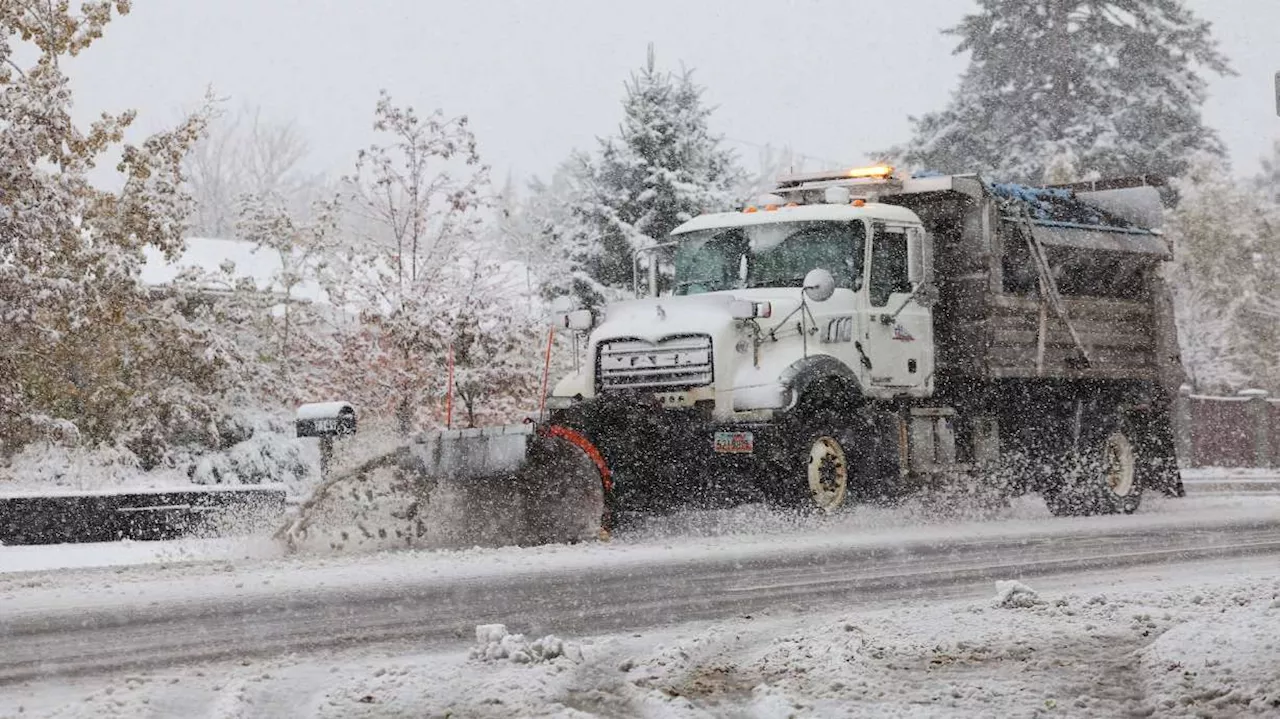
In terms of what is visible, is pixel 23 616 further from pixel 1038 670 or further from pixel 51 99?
pixel 51 99

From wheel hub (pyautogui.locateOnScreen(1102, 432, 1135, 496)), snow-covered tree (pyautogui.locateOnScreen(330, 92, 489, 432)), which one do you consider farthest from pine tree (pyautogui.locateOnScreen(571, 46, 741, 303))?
wheel hub (pyautogui.locateOnScreen(1102, 432, 1135, 496))

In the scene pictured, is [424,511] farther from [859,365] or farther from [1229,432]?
[1229,432]

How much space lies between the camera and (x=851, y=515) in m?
14.0

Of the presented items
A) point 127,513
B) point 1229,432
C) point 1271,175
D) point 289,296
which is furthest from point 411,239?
point 1271,175

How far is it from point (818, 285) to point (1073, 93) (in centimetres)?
3186

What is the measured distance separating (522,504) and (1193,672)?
7.55 m

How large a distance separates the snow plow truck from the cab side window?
22 mm

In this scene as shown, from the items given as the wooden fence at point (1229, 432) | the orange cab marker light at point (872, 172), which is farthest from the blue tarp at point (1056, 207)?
the wooden fence at point (1229, 432)

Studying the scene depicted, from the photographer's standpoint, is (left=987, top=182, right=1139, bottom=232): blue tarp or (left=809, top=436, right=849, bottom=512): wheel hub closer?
(left=809, top=436, right=849, bottom=512): wheel hub

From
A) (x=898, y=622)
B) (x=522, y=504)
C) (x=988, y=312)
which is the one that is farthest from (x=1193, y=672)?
(x=988, y=312)

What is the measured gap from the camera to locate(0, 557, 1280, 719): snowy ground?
5.50 meters

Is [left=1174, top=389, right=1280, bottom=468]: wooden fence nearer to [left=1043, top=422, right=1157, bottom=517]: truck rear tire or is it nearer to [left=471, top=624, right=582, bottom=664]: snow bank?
[left=1043, top=422, right=1157, bottom=517]: truck rear tire

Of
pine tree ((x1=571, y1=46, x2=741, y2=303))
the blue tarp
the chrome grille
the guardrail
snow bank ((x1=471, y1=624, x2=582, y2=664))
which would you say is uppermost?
pine tree ((x1=571, y1=46, x2=741, y2=303))

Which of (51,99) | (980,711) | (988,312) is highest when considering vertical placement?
(51,99)
